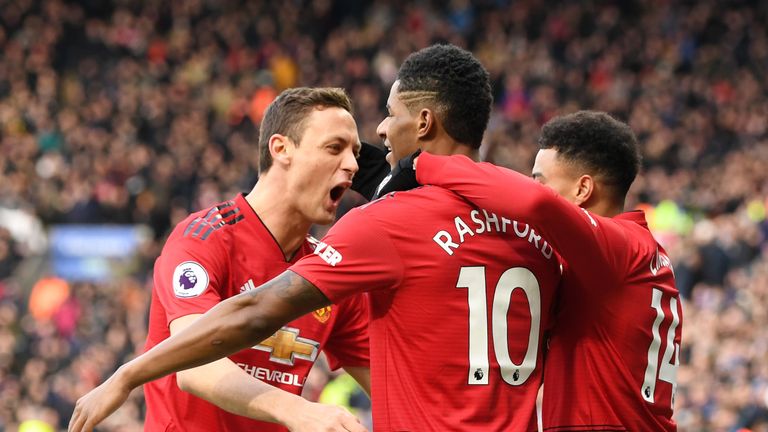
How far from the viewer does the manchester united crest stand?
5.00 metres

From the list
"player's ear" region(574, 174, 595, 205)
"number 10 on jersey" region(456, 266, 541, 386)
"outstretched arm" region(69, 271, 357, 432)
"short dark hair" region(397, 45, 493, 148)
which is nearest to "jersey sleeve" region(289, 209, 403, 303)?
"outstretched arm" region(69, 271, 357, 432)

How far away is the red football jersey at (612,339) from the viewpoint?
173 inches

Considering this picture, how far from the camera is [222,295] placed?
15.5 ft

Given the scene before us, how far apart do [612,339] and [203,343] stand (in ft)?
5.20

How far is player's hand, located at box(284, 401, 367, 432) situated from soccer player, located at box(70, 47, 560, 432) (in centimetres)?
28

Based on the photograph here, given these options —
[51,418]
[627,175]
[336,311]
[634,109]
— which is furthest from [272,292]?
[634,109]

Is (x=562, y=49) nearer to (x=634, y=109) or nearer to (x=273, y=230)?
(x=634, y=109)

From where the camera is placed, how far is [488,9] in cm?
2586

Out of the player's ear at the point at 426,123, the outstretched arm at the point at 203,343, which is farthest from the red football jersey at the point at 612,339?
the outstretched arm at the point at 203,343

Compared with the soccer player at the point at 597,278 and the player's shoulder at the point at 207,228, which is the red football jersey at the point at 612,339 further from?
the player's shoulder at the point at 207,228

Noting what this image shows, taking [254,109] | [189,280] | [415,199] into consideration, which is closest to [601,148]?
[415,199]

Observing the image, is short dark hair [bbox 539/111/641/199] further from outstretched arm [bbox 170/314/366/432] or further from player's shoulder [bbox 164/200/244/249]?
outstretched arm [bbox 170/314/366/432]

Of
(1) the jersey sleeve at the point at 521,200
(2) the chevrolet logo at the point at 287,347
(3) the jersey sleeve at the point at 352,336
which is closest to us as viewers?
(1) the jersey sleeve at the point at 521,200

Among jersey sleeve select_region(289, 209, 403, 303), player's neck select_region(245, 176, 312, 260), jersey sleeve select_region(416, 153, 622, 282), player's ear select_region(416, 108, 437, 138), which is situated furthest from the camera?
player's neck select_region(245, 176, 312, 260)
